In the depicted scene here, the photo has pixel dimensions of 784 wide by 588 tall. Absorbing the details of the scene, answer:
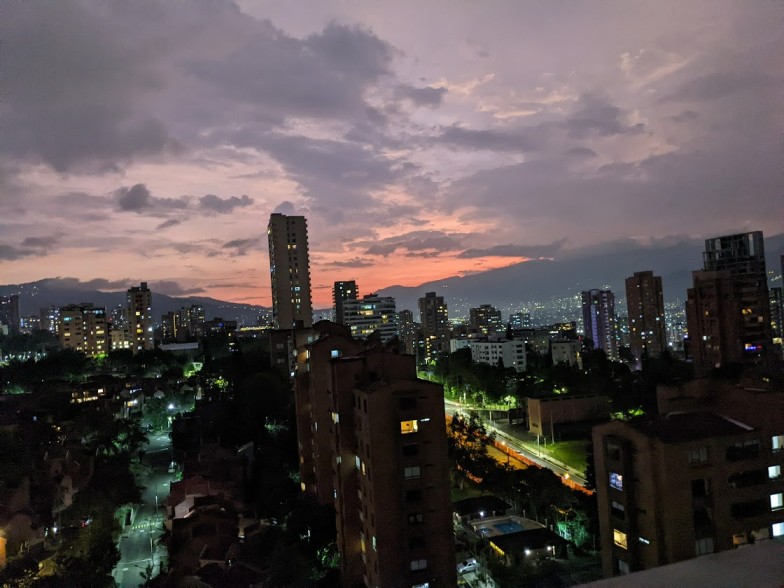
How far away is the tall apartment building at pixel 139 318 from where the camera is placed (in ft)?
150

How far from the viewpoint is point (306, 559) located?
11148 mm

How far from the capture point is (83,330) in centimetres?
4497

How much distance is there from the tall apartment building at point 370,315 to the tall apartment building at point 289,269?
1111cm

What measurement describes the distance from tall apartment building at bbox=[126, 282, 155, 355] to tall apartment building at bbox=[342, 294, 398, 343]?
17.1 meters

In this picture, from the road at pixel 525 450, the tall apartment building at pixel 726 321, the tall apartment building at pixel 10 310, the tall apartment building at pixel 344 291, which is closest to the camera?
the road at pixel 525 450

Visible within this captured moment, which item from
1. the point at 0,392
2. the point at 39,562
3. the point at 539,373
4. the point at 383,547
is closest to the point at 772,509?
the point at 383,547

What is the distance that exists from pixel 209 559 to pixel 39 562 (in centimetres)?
336

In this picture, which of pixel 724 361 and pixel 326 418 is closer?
pixel 326 418

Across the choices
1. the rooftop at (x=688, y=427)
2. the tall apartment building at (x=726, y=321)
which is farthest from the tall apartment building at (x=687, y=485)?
the tall apartment building at (x=726, y=321)

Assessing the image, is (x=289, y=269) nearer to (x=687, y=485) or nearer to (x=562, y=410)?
(x=562, y=410)

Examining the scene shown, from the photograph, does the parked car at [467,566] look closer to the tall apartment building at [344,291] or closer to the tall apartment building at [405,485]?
the tall apartment building at [405,485]

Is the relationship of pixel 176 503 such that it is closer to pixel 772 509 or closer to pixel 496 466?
pixel 496 466

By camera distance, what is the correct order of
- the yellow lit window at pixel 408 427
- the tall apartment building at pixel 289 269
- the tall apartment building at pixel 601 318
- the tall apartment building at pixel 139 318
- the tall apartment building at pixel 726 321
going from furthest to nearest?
the tall apartment building at pixel 601 318 < the tall apartment building at pixel 139 318 < the tall apartment building at pixel 289 269 < the tall apartment building at pixel 726 321 < the yellow lit window at pixel 408 427

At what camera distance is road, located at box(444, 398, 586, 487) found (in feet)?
51.5
